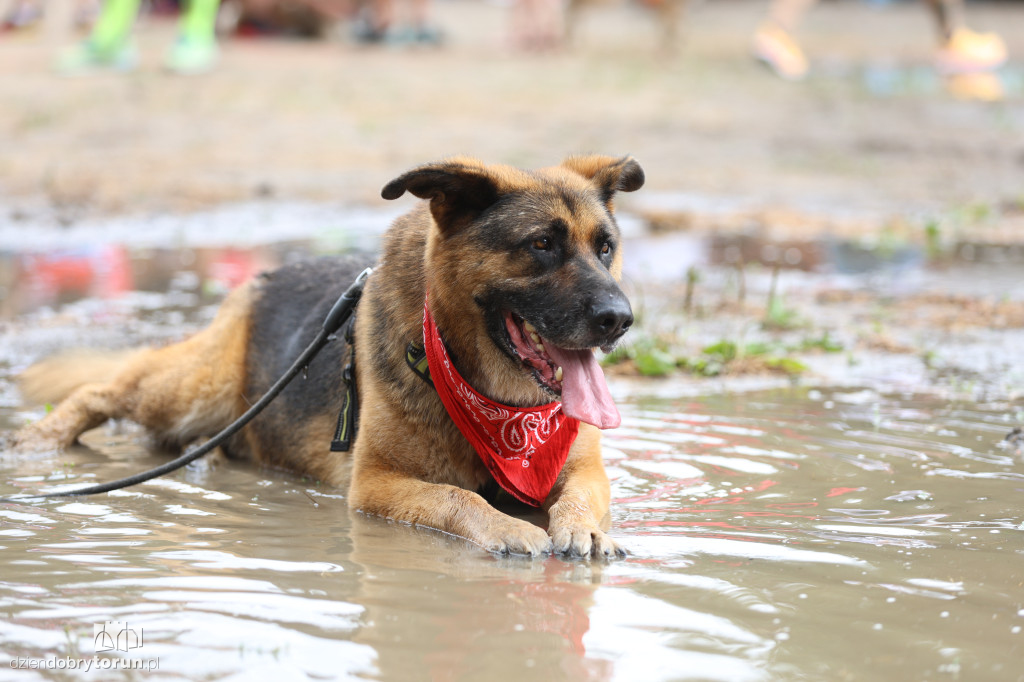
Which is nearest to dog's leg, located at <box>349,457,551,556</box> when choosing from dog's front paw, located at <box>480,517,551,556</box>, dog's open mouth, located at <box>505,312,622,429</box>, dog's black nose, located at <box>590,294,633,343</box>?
dog's front paw, located at <box>480,517,551,556</box>

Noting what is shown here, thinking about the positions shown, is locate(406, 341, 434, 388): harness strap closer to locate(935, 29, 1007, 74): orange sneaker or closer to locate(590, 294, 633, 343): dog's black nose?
locate(590, 294, 633, 343): dog's black nose

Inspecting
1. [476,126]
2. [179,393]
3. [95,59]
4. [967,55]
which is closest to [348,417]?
[179,393]

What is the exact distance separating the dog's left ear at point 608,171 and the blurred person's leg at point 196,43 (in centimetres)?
1557

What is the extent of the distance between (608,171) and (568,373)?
1079 mm

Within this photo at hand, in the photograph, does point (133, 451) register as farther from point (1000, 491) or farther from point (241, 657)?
point (1000, 491)

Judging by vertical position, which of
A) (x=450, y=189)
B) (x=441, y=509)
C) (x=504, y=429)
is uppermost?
(x=450, y=189)

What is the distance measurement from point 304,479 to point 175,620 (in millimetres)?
2173

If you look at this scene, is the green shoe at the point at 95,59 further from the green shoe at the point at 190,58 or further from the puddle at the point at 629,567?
the puddle at the point at 629,567

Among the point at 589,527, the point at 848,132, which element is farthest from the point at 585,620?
the point at 848,132

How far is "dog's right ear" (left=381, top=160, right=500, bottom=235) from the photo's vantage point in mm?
4281

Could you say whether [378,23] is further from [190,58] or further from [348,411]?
[348,411]

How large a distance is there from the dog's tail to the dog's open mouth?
9.57 feet

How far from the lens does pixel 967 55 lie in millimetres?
25047

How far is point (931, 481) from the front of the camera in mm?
4859
